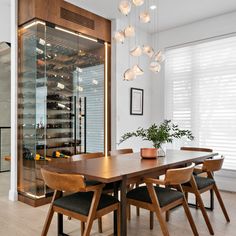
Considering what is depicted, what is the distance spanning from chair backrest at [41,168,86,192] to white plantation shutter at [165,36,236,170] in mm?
3292

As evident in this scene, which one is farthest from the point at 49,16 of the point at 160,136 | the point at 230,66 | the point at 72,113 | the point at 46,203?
the point at 230,66

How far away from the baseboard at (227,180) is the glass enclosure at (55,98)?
2142mm

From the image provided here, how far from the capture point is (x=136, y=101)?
5.10 m

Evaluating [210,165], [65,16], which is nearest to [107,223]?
[210,165]

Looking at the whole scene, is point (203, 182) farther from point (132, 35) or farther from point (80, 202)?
point (132, 35)

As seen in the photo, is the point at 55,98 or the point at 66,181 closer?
the point at 66,181

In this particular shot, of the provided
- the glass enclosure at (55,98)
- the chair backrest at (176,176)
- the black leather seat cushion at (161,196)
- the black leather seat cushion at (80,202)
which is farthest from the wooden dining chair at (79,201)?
the glass enclosure at (55,98)

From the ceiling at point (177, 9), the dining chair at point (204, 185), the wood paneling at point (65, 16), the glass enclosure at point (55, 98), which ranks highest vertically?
the ceiling at point (177, 9)

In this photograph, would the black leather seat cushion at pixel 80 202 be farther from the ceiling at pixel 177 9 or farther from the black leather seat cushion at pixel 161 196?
the ceiling at pixel 177 9

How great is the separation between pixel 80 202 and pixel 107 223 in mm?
1015

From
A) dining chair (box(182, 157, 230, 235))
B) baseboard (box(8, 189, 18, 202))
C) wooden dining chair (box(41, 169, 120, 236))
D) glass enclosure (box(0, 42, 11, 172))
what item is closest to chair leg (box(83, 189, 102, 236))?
wooden dining chair (box(41, 169, 120, 236))

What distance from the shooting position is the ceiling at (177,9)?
13.2 feet

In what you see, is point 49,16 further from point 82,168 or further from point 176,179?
point 176,179

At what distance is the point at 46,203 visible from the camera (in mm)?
3703
